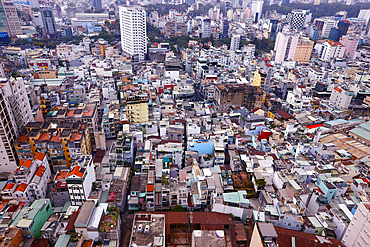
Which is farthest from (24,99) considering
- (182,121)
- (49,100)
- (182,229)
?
(182,229)

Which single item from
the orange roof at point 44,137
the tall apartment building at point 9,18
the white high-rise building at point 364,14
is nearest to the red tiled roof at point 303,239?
the orange roof at point 44,137

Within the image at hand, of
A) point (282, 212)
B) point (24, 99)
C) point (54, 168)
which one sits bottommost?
point (54, 168)

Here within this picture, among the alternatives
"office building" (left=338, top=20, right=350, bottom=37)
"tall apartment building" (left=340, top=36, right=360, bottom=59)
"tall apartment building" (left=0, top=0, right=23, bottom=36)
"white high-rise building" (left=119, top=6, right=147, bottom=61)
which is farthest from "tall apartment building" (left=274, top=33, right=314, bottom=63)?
"tall apartment building" (left=0, top=0, right=23, bottom=36)

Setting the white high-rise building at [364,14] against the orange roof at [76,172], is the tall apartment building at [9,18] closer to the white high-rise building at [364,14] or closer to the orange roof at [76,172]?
the orange roof at [76,172]

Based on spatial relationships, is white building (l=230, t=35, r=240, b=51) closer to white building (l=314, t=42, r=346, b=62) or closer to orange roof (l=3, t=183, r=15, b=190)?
white building (l=314, t=42, r=346, b=62)

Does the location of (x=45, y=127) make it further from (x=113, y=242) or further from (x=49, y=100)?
(x=113, y=242)

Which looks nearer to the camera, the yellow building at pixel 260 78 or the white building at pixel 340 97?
the white building at pixel 340 97
